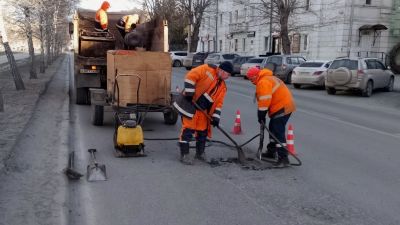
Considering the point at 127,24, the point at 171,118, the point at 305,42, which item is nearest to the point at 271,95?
the point at 171,118

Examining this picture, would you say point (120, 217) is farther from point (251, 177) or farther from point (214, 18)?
point (214, 18)

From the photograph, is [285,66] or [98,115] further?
[285,66]

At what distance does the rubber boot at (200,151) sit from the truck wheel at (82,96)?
697 cm

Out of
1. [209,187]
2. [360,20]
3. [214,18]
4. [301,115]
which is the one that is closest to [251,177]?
[209,187]

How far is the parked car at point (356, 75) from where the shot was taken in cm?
1798

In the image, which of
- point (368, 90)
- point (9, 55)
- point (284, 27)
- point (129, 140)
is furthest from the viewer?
point (284, 27)

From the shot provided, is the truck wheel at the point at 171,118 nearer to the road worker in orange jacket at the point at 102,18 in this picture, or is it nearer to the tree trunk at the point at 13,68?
the road worker in orange jacket at the point at 102,18

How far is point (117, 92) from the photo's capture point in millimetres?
8727

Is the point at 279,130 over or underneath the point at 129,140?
over

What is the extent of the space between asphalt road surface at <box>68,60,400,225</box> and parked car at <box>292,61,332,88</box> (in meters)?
12.1

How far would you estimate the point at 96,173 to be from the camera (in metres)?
5.96

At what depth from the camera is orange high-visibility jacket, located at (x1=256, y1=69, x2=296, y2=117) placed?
6453 mm

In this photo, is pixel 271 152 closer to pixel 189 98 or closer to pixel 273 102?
pixel 273 102

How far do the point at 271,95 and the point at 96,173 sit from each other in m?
2.72
